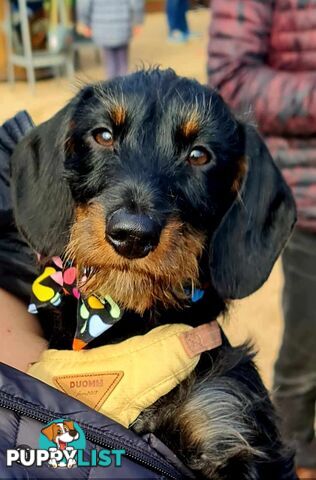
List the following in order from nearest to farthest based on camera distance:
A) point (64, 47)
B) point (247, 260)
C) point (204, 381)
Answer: point (204, 381) < point (247, 260) < point (64, 47)

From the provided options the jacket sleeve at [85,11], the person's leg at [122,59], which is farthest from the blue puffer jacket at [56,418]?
the person's leg at [122,59]

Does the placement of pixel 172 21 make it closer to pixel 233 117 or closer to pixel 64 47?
pixel 64 47

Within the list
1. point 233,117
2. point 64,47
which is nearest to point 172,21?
point 64,47

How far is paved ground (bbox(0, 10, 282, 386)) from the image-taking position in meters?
4.96

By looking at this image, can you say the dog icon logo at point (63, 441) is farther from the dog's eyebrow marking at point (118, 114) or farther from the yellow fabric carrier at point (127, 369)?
the dog's eyebrow marking at point (118, 114)

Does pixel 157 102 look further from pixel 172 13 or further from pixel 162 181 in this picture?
pixel 172 13

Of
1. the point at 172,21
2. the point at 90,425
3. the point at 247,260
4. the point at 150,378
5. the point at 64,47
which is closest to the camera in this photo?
the point at 90,425

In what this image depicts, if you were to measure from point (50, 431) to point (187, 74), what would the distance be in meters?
10.2

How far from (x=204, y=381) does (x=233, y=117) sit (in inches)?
32.3

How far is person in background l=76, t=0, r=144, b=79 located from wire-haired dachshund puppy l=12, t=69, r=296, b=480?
23.6 feet

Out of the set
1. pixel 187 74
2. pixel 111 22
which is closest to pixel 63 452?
pixel 111 22

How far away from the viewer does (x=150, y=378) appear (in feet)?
6.31

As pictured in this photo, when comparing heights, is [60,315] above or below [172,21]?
above

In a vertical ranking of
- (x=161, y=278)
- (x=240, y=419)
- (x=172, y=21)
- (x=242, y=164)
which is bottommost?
(x=172, y=21)
